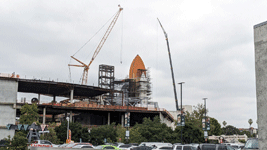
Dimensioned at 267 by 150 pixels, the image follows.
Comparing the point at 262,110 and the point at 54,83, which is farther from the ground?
the point at 54,83

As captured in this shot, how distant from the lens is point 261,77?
9.98 m

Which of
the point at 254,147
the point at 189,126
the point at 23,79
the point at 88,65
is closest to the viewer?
the point at 254,147

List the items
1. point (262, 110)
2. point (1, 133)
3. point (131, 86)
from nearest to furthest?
point (262, 110) < point (1, 133) < point (131, 86)

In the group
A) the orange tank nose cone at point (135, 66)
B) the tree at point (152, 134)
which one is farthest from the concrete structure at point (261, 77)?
the orange tank nose cone at point (135, 66)

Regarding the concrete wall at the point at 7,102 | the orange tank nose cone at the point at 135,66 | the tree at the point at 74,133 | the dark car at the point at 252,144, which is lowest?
the tree at the point at 74,133

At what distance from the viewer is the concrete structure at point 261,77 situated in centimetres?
971

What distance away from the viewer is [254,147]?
2089 centimetres

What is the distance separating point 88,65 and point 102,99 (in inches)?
1469

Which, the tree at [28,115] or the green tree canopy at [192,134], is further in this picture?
the tree at [28,115]

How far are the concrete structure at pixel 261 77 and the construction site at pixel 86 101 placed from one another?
43663 millimetres

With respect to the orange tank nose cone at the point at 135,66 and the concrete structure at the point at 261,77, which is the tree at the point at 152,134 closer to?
the concrete structure at the point at 261,77

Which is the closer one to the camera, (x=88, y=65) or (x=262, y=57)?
(x=262, y=57)

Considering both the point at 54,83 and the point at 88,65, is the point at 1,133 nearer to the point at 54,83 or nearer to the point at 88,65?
the point at 54,83

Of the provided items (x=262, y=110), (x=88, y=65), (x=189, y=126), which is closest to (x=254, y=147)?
(x=262, y=110)
